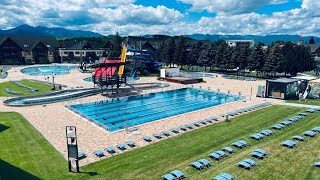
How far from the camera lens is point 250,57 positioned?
69000 mm

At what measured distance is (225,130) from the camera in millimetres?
27312

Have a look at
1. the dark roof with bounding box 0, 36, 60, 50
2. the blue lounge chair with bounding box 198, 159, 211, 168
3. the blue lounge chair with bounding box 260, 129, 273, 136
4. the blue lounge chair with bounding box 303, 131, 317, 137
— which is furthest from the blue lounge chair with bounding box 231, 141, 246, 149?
the dark roof with bounding box 0, 36, 60, 50

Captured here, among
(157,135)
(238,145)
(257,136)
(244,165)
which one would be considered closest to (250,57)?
(257,136)

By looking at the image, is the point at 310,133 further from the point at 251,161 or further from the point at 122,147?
the point at 122,147

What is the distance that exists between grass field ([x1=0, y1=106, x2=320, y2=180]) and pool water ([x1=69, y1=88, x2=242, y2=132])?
7319mm

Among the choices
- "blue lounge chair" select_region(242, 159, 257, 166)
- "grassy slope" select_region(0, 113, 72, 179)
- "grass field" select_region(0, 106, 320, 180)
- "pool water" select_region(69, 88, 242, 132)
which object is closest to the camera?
"grass field" select_region(0, 106, 320, 180)

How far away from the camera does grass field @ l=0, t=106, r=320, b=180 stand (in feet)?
60.2

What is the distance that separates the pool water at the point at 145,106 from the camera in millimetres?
33650

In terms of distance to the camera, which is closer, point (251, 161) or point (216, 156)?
point (251, 161)

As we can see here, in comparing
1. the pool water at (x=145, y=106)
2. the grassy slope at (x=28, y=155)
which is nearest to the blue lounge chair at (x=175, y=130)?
the pool water at (x=145, y=106)

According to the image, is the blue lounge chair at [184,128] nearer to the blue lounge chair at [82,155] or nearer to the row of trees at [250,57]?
the blue lounge chair at [82,155]

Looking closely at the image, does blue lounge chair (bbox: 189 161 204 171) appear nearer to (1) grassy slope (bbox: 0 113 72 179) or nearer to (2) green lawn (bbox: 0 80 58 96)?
(1) grassy slope (bbox: 0 113 72 179)

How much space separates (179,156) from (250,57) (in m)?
54.0

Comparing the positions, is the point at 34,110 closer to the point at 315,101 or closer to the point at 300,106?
the point at 300,106
